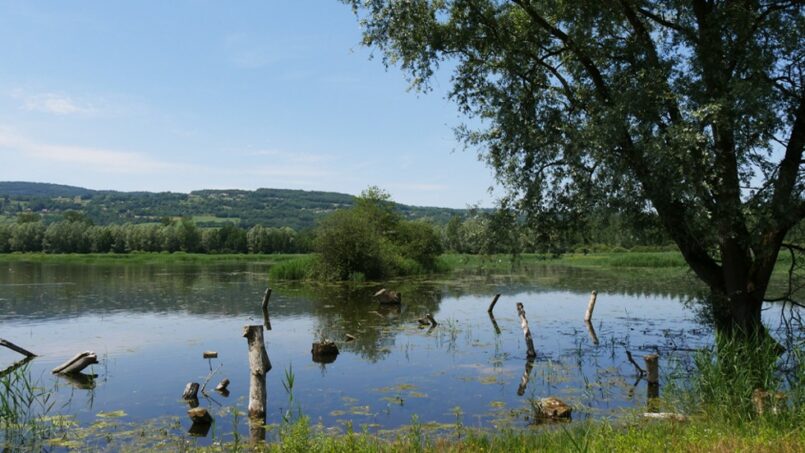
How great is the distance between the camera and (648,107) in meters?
11.8

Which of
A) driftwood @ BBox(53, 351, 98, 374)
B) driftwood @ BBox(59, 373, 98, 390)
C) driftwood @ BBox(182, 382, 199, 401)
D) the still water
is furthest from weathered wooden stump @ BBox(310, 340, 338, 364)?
driftwood @ BBox(53, 351, 98, 374)

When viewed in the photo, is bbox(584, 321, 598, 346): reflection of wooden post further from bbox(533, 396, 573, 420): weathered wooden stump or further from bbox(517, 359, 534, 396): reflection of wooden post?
bbox(533, 396, 573, 420): weathered wooden stump

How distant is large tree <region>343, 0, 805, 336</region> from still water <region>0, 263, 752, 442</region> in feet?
13.0

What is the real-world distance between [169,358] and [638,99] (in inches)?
558

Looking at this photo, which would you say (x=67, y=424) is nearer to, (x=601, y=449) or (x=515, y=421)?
(x=515, y=421)

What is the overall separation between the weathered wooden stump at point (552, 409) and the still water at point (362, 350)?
17.3 inches

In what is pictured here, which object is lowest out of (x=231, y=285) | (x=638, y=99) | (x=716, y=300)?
(x=231, y=285)

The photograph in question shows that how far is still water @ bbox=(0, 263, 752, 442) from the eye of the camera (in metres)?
12.2

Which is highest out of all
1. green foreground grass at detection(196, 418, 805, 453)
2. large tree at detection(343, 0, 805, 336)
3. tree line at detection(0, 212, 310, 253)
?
large tree at detection(343, 0, 805, 336)

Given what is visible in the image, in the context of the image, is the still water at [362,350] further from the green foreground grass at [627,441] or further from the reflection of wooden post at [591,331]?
the green foreground grass at [627,441]

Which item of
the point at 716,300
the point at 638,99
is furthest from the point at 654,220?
the point at 638,99

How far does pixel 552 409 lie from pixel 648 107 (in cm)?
613

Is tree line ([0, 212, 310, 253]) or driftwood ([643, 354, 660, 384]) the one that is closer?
driftwood ([643, 354, 660, 384])

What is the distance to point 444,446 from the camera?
7.87m
